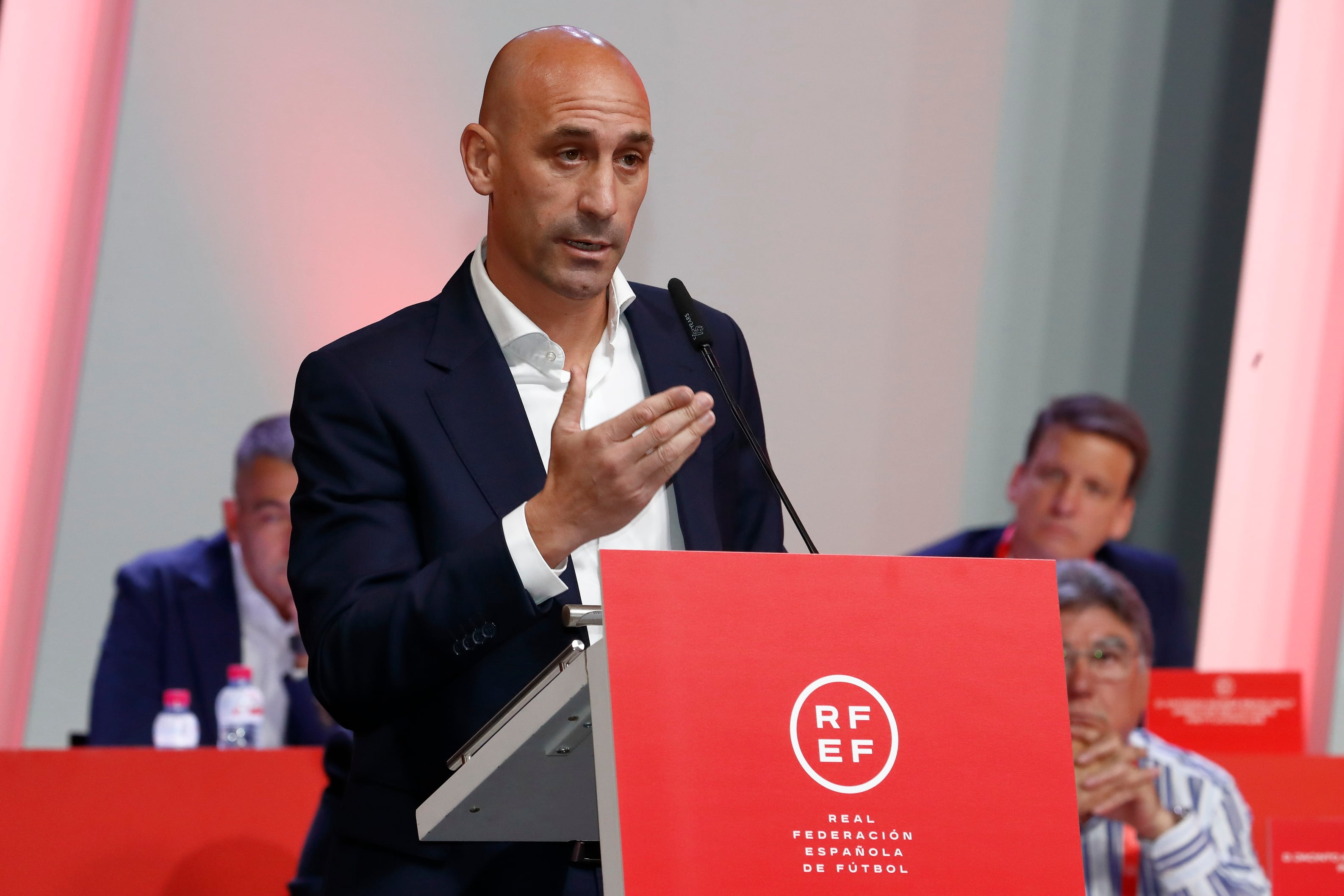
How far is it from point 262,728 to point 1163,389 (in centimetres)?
363

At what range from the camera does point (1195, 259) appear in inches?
213

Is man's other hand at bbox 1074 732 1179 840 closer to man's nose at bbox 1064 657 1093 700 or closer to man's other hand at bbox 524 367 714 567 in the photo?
man's nose at bbox 1064 657 1093 700

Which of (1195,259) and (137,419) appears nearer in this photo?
(137,419)

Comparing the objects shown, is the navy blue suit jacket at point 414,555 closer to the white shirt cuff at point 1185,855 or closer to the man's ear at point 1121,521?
the white shirt cuff at point 1185,855

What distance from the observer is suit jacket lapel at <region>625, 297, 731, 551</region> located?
156cm

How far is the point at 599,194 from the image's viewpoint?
1534mm

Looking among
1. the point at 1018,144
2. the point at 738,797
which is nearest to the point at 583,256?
the point at 738,797

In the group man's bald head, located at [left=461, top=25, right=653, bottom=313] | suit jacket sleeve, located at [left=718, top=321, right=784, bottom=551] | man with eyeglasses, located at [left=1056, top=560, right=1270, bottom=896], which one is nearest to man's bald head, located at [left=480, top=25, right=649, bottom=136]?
man's bald head, located at [left=461, top=25, right=653, bottom=313]

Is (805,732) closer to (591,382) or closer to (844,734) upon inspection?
(844,734)

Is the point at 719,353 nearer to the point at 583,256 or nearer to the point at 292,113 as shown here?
the point at 583,256

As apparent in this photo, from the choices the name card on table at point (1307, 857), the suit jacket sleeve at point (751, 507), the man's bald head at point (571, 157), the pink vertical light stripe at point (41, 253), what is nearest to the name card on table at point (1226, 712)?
the name card on table at point (1307, 857)

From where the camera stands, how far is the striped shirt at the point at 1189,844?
93.8 inches

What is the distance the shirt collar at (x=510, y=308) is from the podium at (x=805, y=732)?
54 centimetres

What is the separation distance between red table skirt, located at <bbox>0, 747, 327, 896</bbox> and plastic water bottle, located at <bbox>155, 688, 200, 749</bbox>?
3.51ft
